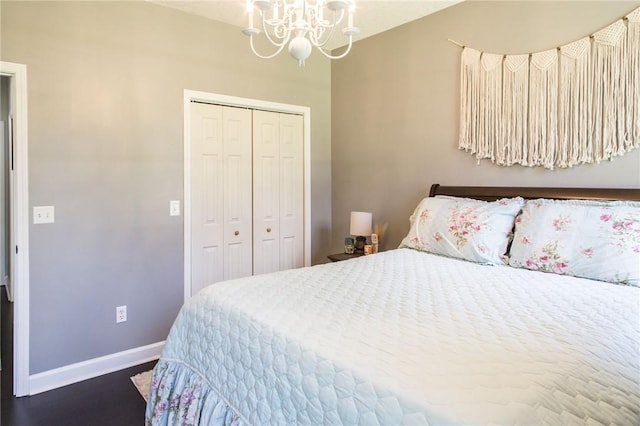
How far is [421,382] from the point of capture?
980 millimetres

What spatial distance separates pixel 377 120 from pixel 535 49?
1371 millimetres

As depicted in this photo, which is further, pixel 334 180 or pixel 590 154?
pixel 334 180

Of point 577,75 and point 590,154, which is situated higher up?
point 577,75

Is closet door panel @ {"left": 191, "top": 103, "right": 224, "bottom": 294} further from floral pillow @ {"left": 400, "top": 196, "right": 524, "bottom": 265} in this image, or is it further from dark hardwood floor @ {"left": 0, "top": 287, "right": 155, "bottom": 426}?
floral pillow @ {"left": 400, "top": 196, "right": 524, "bottom": 265}

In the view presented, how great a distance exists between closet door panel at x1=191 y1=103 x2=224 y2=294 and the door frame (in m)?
0.05

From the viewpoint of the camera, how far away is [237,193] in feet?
11.4

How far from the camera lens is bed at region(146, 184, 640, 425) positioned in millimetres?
959

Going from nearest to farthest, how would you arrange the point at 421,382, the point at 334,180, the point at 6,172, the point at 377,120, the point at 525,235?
the point at 421,382 → the point at 525,235 → the point at 377,120 → the point at 334,180 → the point at 6,172

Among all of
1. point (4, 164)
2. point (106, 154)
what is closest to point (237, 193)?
point (106, 154)

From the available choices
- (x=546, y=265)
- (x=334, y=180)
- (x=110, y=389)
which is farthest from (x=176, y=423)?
(x=334, y=180)

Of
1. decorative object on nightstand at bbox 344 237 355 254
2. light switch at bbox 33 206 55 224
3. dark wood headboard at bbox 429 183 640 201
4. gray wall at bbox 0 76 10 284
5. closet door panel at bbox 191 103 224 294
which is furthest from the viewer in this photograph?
gray wall at bbox 0 76 10 284

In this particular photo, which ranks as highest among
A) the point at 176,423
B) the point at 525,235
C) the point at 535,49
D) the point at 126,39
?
the point at 126,39

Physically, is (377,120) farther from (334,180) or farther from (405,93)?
(334,180)

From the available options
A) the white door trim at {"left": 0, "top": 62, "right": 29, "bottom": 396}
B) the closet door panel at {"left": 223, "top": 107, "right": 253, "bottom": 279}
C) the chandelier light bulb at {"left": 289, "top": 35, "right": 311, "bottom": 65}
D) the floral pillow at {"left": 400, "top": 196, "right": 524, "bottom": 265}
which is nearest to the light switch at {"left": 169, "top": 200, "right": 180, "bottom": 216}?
the closet door panel at {"left": 223, "top": 107, "right": 253, "bottom": 279}
